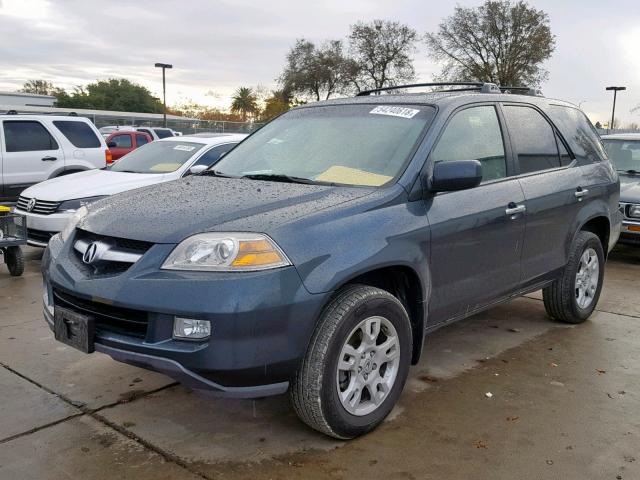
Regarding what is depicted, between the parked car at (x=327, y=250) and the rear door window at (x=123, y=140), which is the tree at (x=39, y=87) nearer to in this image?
the rear door window at (x=123, y=140)

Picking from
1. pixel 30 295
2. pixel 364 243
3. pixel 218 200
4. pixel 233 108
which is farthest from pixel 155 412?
pixel 233 108

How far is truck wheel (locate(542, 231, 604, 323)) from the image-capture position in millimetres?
5094

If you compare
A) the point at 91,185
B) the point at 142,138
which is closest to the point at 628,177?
the point at 91,185

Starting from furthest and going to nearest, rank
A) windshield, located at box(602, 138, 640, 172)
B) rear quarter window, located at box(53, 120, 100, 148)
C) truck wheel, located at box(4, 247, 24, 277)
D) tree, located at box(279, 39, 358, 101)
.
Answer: tree, located at box(279, 39, 358, 101) < rear quarter window, located at box(53, 120, 100, 148) < windshield, located at box(602, 138, 640, 172) < truck wheel, located at box(4, 247, 24, 277)

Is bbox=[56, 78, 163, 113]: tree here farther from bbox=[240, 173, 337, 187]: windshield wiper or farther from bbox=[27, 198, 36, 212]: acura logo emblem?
bbox=[240, 173, 337, 187]: windshield wiper

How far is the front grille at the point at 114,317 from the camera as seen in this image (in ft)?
9.77

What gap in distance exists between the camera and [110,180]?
8.02m

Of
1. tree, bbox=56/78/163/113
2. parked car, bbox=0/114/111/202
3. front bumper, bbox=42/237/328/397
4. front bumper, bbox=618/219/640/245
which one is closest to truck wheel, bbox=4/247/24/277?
parked car, bbox=0/114/111/202

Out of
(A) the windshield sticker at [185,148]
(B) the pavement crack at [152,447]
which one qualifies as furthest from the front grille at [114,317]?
(A) the windshield sticker at [185,148]

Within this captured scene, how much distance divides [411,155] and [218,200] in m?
1.10

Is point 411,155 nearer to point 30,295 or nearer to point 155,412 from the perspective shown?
point 155,412

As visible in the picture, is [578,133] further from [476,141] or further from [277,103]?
[277,103]

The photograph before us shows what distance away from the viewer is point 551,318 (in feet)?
18.3

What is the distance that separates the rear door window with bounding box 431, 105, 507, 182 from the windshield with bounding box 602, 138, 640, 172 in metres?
5.61
